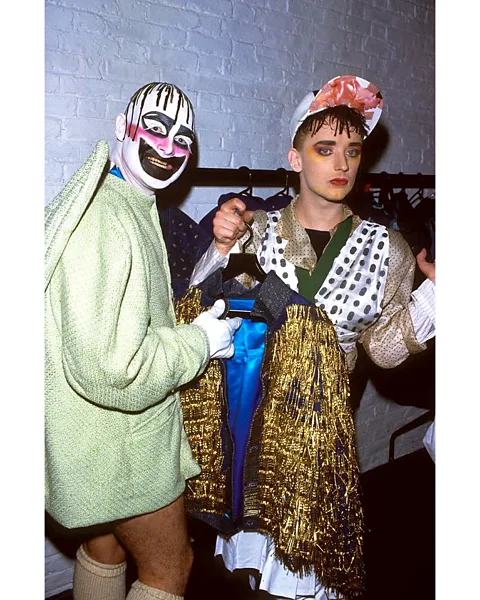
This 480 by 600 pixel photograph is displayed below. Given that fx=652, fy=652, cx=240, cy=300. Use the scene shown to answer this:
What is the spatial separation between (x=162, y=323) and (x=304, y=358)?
28 centimetres

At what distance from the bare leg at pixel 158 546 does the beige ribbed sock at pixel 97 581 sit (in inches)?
5.8

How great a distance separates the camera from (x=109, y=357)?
3.39ft

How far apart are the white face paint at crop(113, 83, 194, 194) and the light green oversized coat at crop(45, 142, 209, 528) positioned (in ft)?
0.14

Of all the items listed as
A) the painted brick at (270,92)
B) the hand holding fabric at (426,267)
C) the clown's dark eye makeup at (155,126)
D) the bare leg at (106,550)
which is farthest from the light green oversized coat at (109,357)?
the painted brick at (270,92)

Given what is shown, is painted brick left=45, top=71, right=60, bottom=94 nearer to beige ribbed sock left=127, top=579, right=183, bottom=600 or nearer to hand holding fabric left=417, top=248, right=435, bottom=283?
hand holding fabric left=417, top=248, right=435, bottom=283

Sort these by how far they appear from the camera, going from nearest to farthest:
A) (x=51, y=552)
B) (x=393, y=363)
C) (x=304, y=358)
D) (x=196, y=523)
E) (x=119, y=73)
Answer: (x=304, y=358) < (x=393, y=363) < (x=119, y=73) < (x=51, y=552) < (x=196, y=523)

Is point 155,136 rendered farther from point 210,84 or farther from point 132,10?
point 210,84

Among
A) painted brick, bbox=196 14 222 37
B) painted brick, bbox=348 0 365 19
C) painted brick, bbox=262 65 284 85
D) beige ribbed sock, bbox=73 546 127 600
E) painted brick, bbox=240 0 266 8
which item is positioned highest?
painted brick, bbox=348 0 365 19

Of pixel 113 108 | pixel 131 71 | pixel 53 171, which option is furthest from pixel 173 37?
pixel 53 171

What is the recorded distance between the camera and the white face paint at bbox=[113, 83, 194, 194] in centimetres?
121

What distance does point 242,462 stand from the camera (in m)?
1.34

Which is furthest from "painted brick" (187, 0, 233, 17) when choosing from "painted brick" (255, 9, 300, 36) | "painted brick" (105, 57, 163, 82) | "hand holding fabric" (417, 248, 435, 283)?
"hand holding fabric" (417, 248, 435, 283)
